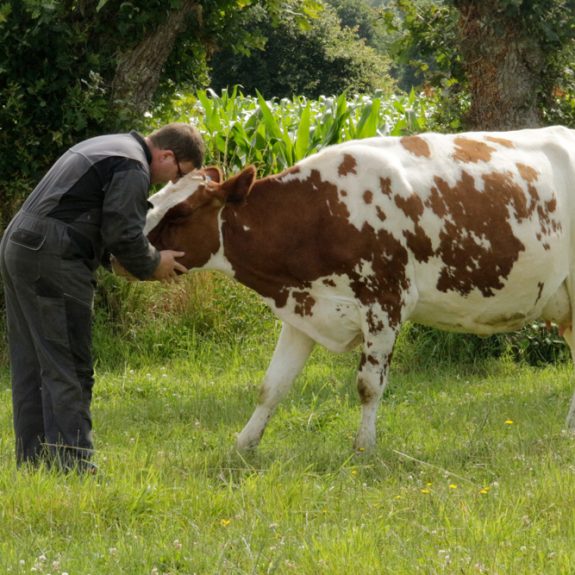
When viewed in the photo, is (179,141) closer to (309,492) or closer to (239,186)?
(239,186)

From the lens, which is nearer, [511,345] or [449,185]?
[449,185]

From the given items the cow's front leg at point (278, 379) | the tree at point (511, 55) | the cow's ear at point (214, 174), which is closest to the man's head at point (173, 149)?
the cow's ear at point (214, 174)

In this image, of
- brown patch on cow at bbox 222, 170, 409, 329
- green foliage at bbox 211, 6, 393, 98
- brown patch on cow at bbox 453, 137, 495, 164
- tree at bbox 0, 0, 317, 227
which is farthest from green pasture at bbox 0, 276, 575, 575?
green foliage at bbox 211, 6, 393, 98

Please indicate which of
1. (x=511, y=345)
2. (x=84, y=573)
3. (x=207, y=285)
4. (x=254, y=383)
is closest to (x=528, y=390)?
(x=511, y=345)

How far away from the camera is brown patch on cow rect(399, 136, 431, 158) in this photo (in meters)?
7.28

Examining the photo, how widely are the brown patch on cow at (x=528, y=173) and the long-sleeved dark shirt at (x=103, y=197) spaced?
2525mm

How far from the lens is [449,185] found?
23.7ft

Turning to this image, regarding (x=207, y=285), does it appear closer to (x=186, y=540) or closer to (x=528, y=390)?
(x=528, y=390)

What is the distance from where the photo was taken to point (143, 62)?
434 inches

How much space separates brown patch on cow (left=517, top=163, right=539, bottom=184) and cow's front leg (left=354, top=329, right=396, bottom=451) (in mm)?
1391

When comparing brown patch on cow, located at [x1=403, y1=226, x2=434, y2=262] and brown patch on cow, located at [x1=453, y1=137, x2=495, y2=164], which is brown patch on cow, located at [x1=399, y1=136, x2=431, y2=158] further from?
brown patch on cow, located at [x1=403, y1=226, x2=434, y2=262]

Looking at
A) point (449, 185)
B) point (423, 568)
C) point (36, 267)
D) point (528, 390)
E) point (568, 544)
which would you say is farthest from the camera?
point (528, 390)

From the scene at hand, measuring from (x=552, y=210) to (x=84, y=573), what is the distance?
163 inches

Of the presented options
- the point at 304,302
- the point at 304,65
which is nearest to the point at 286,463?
the point at 304,302
